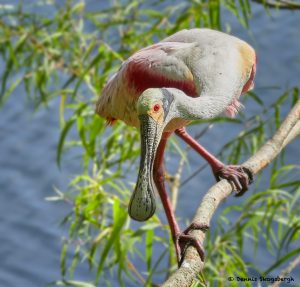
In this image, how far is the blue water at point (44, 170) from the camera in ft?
17.8

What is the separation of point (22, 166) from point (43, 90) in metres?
2.06

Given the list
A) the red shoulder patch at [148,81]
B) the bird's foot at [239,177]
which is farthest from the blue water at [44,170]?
the red shoulder patch at [148,81]

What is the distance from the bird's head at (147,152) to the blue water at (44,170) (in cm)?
286

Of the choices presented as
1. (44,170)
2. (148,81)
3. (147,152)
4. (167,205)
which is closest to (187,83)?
(148,81)

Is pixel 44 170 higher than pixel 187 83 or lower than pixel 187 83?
lower

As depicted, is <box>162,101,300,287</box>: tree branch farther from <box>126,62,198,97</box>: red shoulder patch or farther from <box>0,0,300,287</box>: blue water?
<box>0,0,300,287</box>: blue water

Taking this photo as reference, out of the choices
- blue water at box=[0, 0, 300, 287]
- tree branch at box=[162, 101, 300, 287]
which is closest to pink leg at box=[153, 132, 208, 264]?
tree branch at box=[162, 101, 300, 287]

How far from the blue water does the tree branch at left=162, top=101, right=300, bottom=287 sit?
2381 millimetres

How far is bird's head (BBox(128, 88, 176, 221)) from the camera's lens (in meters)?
2.06

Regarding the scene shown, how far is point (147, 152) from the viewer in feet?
6.79

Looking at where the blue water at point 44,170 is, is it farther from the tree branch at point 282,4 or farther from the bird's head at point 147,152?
the bird's head at point 147,152

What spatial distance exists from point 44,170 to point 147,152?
3.88m

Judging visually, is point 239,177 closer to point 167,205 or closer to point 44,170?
point 167,205

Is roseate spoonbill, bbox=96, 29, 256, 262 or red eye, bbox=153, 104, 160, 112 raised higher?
red eye, bbox=153, 104, 160, 112
